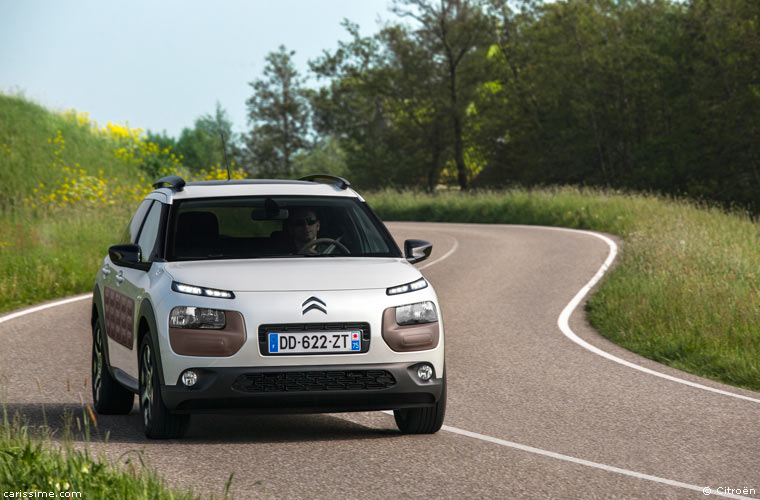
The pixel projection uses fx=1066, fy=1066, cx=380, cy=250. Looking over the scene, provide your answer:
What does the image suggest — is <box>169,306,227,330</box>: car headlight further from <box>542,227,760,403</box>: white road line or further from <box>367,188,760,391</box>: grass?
<box>367,188,760,391</box>: grass

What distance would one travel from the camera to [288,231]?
8164mm

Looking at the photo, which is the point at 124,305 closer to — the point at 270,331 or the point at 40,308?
the point at 270,331

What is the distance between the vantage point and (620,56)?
230 ft

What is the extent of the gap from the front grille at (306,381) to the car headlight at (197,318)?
0.37 meters

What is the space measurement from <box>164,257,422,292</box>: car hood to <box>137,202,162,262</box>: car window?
2.19ft

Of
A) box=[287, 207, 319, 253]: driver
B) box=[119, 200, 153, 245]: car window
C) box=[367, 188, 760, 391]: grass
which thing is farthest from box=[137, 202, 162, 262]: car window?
box=[367, 188, 760, 391]: grass

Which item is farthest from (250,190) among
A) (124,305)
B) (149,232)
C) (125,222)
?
(125,222)

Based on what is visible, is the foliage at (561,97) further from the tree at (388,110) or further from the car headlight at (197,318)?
the car headlight at (197,318)

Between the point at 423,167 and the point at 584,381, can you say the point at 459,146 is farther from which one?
the point at 584,381

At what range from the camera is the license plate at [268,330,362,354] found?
21.3 ft

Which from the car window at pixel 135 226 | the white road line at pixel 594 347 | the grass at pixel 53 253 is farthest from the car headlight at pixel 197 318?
the grass at pixel 53 253

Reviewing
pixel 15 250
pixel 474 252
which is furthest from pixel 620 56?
pixel 15 250

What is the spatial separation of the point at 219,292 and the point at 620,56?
66.8 m

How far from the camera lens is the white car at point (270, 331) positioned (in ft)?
21.3
